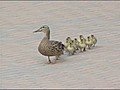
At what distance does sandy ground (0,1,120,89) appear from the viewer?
25.4 ft

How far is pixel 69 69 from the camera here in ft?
27.2

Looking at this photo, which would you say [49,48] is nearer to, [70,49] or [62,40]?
→ [70,49]

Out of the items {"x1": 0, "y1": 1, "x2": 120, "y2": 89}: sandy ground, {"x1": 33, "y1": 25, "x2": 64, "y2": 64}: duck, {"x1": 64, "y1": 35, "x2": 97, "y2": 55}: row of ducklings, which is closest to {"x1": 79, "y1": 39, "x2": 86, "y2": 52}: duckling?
{"x1": 64, "y1": 35, "x2": 97, "y2": 55}: row of ducklings

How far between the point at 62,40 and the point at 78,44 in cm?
99

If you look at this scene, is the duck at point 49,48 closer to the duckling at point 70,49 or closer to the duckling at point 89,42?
the duckling at point 70,49

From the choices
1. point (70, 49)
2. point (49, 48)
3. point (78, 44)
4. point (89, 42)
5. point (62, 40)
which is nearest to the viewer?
point (49, 48)

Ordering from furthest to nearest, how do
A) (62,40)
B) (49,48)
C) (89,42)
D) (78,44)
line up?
(62,40) < (89,42) < (78,44) < (49,48)

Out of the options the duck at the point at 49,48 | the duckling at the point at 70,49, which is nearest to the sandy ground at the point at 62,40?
the duckling at the point at 70,49

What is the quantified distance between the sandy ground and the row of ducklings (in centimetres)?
10

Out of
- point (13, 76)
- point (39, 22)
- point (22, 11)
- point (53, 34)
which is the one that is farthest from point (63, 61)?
point (22, 11)

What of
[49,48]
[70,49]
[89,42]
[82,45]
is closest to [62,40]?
[89,42]

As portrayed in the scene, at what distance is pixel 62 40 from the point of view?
10188mm

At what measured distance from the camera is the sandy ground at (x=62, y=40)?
774 cm

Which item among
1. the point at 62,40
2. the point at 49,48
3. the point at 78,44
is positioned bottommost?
the point at 62,40
